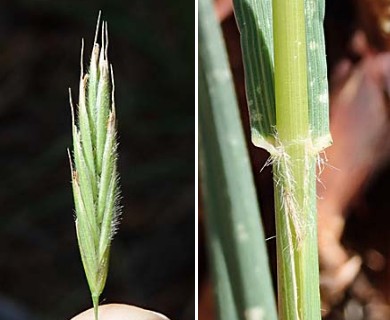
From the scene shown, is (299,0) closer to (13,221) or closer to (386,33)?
(386,33)

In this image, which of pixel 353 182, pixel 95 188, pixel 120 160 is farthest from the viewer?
pixel 120 160

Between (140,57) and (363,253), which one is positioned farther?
(140,57)

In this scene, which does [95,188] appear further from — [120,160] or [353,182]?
[120,160]

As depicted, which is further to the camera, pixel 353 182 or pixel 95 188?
pixel 353 182

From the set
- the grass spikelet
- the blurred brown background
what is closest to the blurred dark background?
the blurred brown background

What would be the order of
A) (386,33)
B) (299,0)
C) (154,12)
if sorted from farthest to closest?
1. (154,12)
2. (386,33)
3. (299,0)

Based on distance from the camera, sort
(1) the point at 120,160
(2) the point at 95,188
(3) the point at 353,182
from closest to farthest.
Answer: (2) the point at 95,188
(3) the point at 353,182
(1) the point at 120,160

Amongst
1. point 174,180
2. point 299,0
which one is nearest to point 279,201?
point 299,0

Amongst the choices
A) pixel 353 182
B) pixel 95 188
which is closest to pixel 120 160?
pixel 353 182
